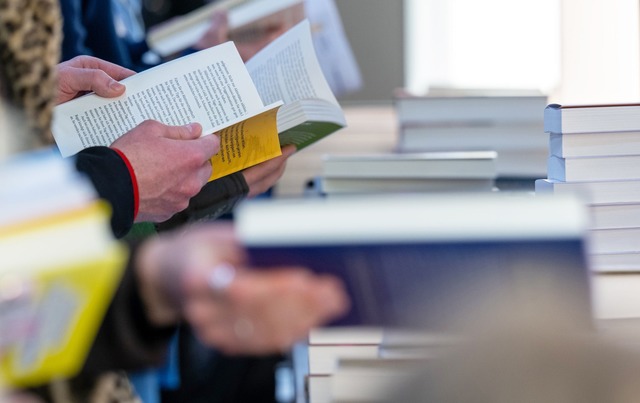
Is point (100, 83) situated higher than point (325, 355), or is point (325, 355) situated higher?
point (100, 83)

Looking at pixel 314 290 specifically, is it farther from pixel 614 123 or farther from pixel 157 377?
pixel 157 377

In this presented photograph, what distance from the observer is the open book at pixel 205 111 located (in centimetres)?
135

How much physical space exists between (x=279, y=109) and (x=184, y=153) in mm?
192

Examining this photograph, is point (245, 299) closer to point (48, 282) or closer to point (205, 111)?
point (48, 282)

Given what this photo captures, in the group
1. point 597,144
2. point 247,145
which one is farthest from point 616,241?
point 247,145

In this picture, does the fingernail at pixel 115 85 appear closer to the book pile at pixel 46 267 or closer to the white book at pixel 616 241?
the white book at pixel 616 241

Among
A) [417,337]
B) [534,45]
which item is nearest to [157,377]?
[417,337]

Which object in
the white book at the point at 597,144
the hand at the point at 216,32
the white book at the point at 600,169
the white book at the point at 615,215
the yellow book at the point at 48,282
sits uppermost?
the hand at the point at 216,32

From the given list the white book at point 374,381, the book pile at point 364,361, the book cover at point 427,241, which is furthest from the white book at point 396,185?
the book cover at point 427,241

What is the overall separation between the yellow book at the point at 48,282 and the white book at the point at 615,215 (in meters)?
0.98

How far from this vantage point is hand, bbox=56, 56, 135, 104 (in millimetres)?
Result: 1347

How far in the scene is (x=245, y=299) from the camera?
1.93 ft

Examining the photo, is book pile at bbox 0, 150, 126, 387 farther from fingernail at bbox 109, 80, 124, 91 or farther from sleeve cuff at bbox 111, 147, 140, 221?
fingernail at bbox 109, 80, 124, 91

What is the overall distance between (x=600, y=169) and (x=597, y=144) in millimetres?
34
